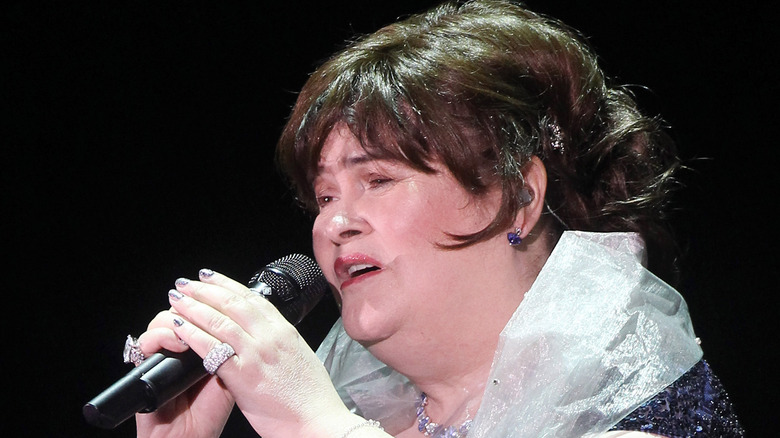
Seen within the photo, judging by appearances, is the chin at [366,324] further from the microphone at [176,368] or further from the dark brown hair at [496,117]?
the dark brown hair at [496,117]

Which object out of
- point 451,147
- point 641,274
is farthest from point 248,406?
point 641,274

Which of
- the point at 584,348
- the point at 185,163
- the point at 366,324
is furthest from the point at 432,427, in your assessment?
the point at 185,163

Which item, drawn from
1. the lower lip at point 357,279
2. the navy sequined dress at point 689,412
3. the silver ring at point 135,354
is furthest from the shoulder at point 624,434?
the silver ring at point 135,354

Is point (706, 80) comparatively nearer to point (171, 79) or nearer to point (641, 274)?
point (641, 274)

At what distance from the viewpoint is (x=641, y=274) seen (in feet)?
4.16

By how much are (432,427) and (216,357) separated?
1.75 feet

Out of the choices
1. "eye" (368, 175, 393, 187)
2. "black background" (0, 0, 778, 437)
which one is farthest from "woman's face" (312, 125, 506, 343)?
"black background" (0, 0, 778, 437)

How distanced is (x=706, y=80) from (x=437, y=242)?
3.05ft

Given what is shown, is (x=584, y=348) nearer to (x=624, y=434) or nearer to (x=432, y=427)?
(x=624, y=434)

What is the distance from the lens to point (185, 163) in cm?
216

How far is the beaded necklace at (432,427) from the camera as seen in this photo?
53.9 inches

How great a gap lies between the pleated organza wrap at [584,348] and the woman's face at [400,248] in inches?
5.2

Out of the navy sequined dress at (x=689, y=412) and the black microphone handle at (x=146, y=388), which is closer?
the black microphone handle at (x=146, y=388)

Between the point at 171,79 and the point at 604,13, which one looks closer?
the point at 604,13
